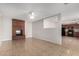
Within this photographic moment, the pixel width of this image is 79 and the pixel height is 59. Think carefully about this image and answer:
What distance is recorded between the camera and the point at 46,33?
16.5ft

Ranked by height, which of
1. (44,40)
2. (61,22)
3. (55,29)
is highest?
(61,22)

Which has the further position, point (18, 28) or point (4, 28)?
point (18, 28)

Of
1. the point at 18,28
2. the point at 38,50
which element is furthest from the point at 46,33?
the point at 18,28

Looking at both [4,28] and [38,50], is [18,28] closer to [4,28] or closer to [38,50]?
[4,28]

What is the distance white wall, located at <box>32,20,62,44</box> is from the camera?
3.94 meters

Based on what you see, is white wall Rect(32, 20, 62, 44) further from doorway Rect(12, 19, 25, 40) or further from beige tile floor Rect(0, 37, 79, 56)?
doorway Rect(12, 19, 25, 40)

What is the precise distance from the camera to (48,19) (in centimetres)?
414

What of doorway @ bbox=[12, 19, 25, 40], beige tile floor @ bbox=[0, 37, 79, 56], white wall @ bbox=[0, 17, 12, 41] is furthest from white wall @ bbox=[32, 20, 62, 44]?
doorway @ bbox=[12, 19, 25, 40]

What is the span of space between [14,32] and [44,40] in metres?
3.19

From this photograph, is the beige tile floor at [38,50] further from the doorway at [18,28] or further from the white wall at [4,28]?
the doorway at [18,28]

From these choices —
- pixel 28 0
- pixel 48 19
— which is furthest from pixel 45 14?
pixel 28 0

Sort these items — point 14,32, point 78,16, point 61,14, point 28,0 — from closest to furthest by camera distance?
point 28,0, point 78,16, point 61,14, point 14,32

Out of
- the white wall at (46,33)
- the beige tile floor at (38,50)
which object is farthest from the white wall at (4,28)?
the white wall at (46,33)

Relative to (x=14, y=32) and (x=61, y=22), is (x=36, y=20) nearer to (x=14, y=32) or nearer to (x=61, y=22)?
(x=61, y=22)
